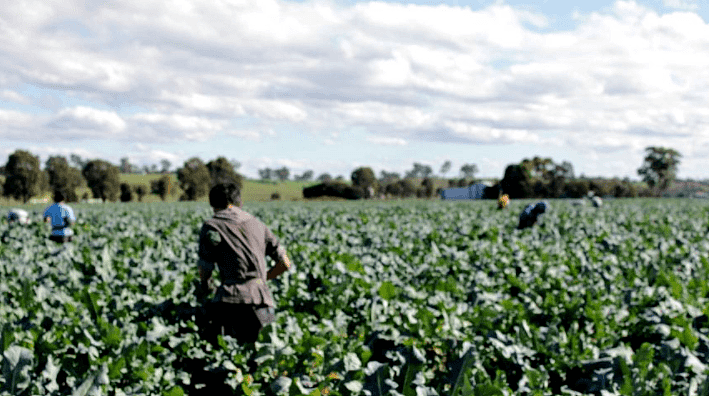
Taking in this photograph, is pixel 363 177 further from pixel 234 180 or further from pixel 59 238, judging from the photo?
pixel 59 238

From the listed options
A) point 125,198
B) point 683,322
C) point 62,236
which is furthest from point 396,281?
point 125,198

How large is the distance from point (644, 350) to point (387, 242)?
888cm

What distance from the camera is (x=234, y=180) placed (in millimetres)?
93438

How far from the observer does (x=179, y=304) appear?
6.52 m

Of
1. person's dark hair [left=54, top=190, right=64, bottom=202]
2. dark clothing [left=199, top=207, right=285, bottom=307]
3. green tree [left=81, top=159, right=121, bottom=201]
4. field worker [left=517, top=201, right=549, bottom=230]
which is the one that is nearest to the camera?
dark clothing [left=199, top=207, right=285, bottom=307]

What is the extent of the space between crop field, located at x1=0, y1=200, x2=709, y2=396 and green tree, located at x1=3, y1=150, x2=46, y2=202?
95.5 meters

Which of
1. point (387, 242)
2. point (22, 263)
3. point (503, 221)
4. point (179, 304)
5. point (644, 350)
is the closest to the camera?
point (644, 350)

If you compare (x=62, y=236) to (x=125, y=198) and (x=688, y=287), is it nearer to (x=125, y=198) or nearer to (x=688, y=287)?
(x=688, y=287)

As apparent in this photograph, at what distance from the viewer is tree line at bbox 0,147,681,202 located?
95125 millimetres

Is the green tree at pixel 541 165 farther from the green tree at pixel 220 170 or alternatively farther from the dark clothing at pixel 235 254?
the dark clothing at pixel 235 254

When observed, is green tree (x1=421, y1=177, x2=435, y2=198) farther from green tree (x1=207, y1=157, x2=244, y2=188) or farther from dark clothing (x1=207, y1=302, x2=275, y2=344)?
dark clothing (x1=207, y1=302, x2=275, y2=344)

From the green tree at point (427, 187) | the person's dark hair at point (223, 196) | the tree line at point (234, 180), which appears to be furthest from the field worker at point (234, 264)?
the green tree at point (427, 187)

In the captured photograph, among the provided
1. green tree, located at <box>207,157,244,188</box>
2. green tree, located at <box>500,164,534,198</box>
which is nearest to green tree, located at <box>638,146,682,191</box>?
green tree, located at <box>500,164,534,198</box>

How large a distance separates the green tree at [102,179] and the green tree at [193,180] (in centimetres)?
1080
